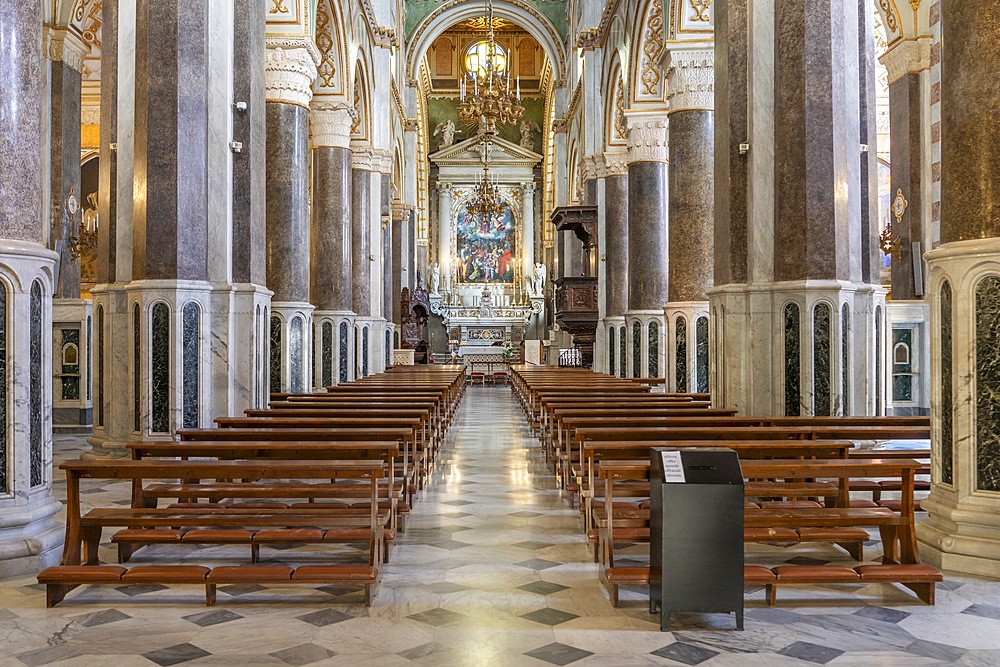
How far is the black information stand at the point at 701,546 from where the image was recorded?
4074 millimetres

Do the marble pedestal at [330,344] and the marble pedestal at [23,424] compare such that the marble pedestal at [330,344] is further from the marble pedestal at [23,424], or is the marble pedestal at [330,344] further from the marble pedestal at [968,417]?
the marble pedestal at [968,417]

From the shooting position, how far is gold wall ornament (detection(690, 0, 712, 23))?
1277 centimetres

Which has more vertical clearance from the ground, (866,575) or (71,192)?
(71,192)

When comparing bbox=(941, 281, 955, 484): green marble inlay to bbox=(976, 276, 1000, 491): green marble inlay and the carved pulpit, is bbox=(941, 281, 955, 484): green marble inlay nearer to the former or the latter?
bbox=(976, 276, 1000, 491): green marble inlay

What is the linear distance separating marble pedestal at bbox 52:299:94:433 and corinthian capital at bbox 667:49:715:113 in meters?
9.90

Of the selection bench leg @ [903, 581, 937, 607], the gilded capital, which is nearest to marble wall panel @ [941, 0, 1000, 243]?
bench leg @ [903, 581, 937, 607]

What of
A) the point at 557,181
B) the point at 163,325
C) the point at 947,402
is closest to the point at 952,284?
the point at 947,402

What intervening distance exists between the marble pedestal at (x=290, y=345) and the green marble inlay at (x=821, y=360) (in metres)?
7.74

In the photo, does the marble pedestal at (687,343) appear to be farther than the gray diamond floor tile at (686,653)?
Yes

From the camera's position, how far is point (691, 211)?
13219 mm

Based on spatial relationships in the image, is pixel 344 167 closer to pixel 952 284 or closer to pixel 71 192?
pixel 71 192

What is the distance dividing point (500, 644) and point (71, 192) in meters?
15.3

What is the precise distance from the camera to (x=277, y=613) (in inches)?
171

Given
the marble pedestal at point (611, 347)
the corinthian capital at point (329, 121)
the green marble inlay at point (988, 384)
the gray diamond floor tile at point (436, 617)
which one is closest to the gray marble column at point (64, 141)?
the corinthian capital at point (329, 121)
